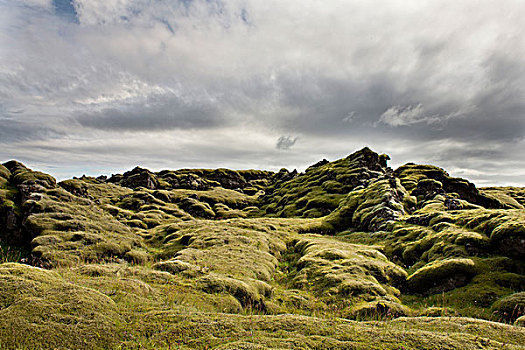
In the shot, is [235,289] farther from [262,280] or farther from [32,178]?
[32,178]

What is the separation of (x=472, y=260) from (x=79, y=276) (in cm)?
3910

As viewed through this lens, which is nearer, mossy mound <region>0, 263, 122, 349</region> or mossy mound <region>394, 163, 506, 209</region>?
mossy mound <region>0, 263, 122, 349</region>

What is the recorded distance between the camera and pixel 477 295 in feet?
82.5

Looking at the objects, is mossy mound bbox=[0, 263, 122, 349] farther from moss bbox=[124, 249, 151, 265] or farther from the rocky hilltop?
moss bbox=[124, 249, 151, 265]

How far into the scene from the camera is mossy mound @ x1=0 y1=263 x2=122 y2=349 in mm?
10867

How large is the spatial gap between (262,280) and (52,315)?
21.0 m

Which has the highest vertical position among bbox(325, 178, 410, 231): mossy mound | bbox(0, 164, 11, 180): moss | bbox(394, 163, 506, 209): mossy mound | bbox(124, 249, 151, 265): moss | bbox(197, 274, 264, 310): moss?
bbox(394, 163, 506, 209): mossy mound

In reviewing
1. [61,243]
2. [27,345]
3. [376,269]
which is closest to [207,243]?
[61,243]

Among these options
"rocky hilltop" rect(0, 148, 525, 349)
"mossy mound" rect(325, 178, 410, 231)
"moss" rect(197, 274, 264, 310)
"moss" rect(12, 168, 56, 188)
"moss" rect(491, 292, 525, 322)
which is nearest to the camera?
"rocky hilltop" rect(0, 148, 525, 349)

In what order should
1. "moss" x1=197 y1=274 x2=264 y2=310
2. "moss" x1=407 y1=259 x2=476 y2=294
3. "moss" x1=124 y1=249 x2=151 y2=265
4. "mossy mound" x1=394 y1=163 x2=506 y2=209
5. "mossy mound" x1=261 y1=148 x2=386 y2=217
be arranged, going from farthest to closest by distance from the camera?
"mossy mound" x1=261 y1=148 x2=386 y2=217, "mossy mound" x1=394 y1=163 x2=506 y2=209, "moss" x1=124 y1=249 x2=151 y2=265, "moss" x1=407 y1=259 x2=476 y2=294, "moss" x1=197 y1=274 x2=264 y2=310

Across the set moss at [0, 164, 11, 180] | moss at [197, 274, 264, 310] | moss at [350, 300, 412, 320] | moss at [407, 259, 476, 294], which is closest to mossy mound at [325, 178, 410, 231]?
moss at [407, 259, 476, 294]

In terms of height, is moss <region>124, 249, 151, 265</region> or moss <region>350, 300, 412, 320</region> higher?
moss <region>350, 300, 412, 320</region>

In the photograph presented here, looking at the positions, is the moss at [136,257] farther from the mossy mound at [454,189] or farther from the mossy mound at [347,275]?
the mossy mound at [454,189]

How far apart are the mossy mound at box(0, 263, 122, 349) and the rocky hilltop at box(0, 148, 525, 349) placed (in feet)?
0.18
